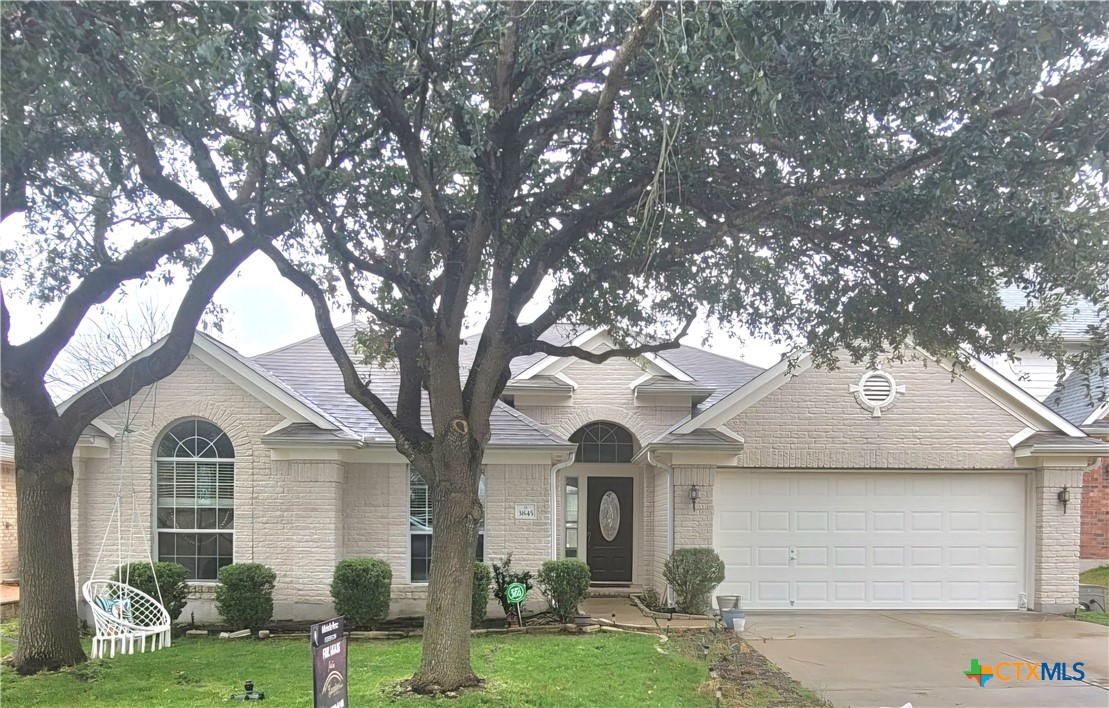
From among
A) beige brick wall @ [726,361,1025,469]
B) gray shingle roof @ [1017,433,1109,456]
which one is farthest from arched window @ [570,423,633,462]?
gray shingle roof @ [1017,433,1109,456]

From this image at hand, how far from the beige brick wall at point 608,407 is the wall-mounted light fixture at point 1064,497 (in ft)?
21.6

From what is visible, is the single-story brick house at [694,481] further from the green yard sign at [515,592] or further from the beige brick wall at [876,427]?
the green yard sign at [515,592]

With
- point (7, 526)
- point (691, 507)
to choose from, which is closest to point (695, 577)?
point (691, 507)

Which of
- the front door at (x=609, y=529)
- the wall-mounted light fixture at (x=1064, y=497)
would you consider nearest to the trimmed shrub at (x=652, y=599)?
the front door at (x=609, y=529)

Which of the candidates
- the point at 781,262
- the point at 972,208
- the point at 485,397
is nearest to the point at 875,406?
the point at 781,262

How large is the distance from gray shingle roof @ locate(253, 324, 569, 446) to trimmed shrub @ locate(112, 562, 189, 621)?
3193 mm

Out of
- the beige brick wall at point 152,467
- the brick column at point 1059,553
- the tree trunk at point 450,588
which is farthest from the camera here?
the brick column at point 1059,553

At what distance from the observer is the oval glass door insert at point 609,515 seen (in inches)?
616

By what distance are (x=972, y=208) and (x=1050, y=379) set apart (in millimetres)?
14641

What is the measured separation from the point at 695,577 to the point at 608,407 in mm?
4167

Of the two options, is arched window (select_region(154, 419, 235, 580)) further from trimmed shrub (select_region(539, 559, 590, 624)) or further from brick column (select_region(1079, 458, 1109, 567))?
brick column (select_region(1079, 458, 1109, 567))

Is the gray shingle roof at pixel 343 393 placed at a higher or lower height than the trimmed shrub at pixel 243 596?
higher

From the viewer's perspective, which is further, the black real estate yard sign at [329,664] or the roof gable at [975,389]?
the roof gable at [975,389]

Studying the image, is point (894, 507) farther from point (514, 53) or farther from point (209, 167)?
point (209, 167)
